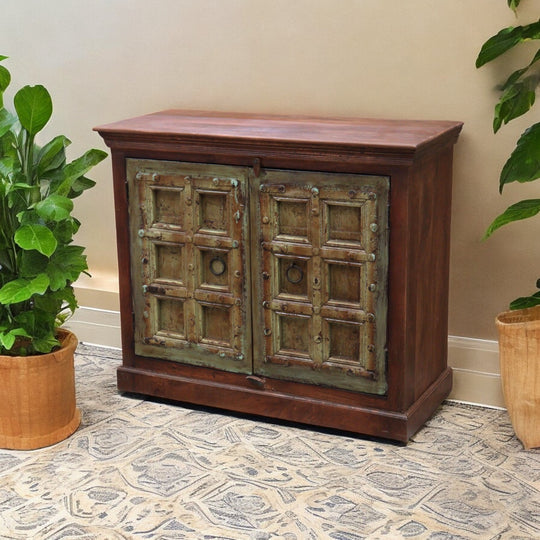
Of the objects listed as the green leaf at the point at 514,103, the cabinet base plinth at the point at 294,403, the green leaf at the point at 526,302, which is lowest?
the cabinet base plinth at the point at 294,403

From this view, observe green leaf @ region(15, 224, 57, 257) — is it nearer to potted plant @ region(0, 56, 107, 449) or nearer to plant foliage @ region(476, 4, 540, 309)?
potted plant @ region(0, 56, 107, 449)

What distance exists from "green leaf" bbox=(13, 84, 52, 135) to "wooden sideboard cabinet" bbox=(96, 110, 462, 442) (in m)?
0.36

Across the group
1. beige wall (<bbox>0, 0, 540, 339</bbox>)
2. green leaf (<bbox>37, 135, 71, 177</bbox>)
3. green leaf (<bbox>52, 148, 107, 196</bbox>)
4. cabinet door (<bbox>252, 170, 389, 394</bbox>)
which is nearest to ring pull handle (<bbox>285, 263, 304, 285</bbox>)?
cabinet door (<bbox>252, 170, 389, 394</bbox>)

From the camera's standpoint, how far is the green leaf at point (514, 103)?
3227 mm

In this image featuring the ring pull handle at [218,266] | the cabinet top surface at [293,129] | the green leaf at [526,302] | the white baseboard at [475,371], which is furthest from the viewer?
the white baseboard at [475,371]

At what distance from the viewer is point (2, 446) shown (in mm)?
3365

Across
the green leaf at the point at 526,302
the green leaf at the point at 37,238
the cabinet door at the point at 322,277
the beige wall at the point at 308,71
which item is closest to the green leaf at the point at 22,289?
the green leaf at the point at 37,238

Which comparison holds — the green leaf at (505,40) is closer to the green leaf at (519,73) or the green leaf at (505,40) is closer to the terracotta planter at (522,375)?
the green leaf at (519,73)

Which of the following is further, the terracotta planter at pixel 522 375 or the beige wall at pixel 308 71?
the beige wall at pixel 308 71

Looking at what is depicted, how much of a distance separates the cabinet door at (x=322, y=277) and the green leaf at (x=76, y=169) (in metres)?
0.56

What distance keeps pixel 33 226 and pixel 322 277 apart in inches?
38.5

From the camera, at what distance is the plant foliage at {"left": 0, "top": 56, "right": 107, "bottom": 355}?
10.3ft

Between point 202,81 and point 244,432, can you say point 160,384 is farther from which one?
point 202,81

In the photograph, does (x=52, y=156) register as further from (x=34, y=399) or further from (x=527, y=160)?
(x=527, y=160)
